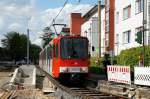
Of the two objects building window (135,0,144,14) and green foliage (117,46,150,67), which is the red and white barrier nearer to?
green foliage (117,46,150,67)

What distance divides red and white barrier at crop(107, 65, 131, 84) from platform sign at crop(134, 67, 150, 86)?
1241 mm

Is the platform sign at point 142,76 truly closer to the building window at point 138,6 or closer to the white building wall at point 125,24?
the white building wall at point 125,24

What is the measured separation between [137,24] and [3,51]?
334 feet

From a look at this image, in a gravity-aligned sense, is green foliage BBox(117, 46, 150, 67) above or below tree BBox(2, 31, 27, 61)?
below

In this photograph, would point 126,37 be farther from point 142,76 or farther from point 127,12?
point 142,76

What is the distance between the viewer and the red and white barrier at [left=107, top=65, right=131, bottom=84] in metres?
24.1

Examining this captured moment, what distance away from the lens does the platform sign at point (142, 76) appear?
2117cm

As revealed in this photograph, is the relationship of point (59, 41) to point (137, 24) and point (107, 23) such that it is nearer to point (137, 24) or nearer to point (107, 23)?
point (137, 24)

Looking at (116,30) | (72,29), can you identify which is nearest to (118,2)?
(116,30)

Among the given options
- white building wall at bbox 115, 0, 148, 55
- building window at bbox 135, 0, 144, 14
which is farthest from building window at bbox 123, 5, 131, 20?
building window at bbox 135, 0, 144, 14

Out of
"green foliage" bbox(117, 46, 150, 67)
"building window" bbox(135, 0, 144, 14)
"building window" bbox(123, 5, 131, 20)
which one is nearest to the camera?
"green foliage" bbox(117, 46, 150, 67)

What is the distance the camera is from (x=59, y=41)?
28547mm

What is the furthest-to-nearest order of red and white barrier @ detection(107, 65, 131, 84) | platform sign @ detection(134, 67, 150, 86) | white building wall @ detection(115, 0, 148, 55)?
white building wall @ detection(115, 0, 148, 55) → red and white barrier @ detection(107, 65, 131, 84) → platform sign @ detection(134, 67, 150, 86)

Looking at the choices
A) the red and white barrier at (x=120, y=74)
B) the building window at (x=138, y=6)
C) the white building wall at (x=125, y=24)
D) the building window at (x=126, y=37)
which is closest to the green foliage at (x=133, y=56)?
the red and white barrier at (x=120, y=74)
